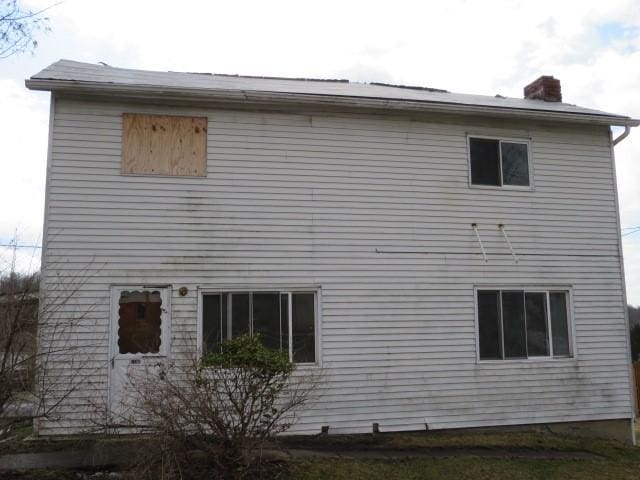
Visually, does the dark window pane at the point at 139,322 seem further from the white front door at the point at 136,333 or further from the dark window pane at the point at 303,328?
the dark window pane at the point at 303,328

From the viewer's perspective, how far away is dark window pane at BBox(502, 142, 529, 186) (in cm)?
1100

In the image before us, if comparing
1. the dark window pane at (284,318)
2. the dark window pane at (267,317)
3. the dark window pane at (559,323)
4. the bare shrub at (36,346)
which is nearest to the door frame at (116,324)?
the bare shrub at (36,346)

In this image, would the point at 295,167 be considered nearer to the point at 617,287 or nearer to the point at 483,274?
the point at 483,274

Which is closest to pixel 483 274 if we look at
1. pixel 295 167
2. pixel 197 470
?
pixel 295 167

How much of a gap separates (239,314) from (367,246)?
247 centimetres

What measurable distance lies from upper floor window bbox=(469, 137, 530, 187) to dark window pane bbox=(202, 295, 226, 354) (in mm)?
5161

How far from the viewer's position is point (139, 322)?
9.10 metres

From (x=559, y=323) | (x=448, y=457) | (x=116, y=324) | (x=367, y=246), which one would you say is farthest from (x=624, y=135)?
(x=116, y=324)

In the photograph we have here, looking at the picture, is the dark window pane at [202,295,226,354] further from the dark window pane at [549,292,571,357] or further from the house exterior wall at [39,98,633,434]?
the dark window pane at [549,292,571,357]

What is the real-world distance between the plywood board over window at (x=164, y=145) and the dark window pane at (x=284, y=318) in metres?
2.43

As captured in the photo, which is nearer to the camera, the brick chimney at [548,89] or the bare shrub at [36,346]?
the bare shrub at [36,346]

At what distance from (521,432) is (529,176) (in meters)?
4.69

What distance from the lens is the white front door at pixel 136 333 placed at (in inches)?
349

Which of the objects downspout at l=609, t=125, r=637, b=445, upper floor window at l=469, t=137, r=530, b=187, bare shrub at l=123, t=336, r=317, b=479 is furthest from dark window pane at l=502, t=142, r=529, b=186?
bare shrub at l=123, t=336, r=317, b=479
